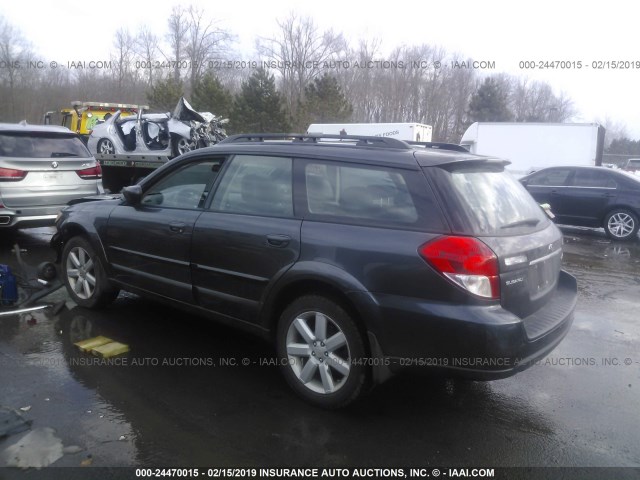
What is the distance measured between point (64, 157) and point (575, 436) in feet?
25.1

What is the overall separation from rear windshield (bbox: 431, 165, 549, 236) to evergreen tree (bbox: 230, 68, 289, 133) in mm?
30838

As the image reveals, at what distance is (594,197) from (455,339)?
10.2 metres

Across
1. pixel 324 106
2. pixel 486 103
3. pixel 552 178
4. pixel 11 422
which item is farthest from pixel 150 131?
pixel 486 103

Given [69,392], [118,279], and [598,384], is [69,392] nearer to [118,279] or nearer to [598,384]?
[118,279]

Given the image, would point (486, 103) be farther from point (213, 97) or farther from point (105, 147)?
point (105, 147)

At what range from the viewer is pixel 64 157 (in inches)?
318

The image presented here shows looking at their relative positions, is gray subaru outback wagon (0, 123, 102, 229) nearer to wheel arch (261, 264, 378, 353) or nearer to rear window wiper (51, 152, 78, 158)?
rear window wiper (51, 152, 78, 158)

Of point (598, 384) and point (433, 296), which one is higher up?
point (433, 296)

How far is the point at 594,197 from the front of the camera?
1153cm

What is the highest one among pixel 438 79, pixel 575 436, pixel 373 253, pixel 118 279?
pixel 438 79

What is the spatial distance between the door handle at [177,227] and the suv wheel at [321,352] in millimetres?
1166

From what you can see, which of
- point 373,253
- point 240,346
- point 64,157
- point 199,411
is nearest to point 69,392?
point 199,411

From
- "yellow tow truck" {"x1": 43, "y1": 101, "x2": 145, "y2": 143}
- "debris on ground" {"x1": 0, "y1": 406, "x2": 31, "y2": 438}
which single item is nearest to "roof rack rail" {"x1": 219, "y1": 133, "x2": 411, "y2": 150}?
"debris on ground" {"x1": 0, "y1": 406, "x2": 31, "y2": 438}

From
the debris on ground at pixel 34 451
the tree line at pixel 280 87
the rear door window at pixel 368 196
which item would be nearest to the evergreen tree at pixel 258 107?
the tree line at pixel 280 87
